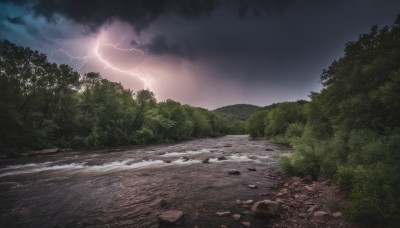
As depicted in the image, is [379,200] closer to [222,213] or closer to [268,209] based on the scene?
[268,209]

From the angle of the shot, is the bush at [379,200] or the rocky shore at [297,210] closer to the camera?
the bush at [379,200]

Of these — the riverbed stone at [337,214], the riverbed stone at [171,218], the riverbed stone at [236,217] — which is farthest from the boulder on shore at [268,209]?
the riverbed stone at [171,218]

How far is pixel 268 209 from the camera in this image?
902cm

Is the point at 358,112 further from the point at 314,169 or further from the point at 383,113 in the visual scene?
the point at 314,169

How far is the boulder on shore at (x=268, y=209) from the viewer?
29.1 ft

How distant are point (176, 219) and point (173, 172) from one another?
9775 millimetres

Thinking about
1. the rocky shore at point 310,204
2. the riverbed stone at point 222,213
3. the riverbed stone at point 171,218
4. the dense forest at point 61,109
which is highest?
the dense forest at point 61,109


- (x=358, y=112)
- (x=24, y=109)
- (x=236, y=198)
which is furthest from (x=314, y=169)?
(x=24, y=109)

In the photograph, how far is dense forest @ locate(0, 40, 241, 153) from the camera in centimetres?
3272

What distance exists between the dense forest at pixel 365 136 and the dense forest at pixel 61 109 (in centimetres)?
3602

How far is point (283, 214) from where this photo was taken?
29.5 feet

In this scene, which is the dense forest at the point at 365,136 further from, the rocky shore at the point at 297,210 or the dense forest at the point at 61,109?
the dense forest at the point at 61,109

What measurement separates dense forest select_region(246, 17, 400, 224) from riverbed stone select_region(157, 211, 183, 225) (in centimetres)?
588

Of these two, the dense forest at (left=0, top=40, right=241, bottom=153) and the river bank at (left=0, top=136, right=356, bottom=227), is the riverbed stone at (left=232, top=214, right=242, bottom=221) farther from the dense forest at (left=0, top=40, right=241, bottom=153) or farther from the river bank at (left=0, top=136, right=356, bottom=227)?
the dense forest at (left=0, top=40, right=241, bottom=153)
